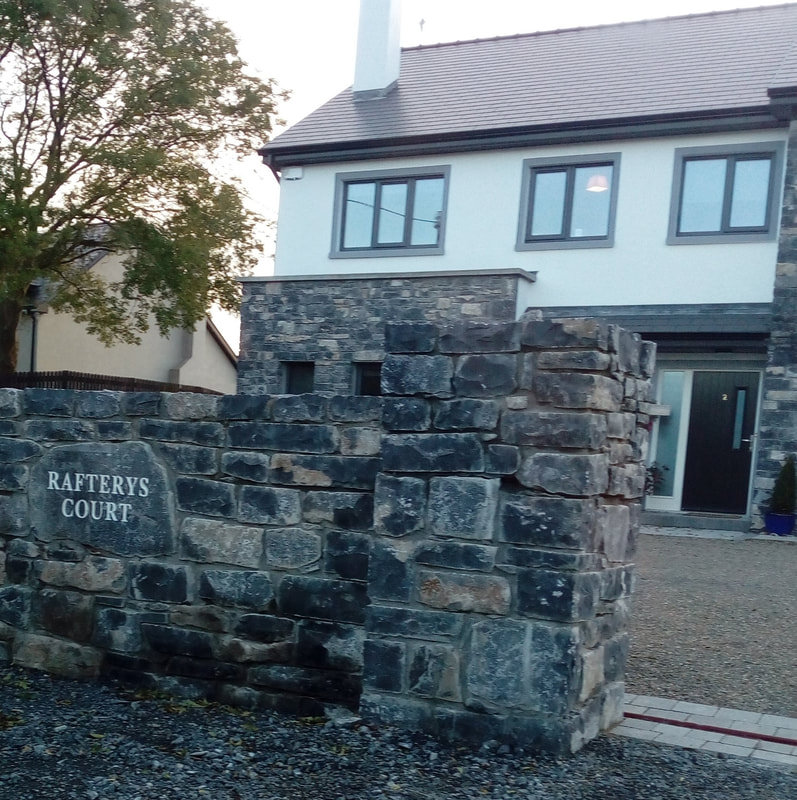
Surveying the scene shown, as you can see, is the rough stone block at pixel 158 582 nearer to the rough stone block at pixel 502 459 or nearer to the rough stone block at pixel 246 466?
the rough stone block at pixel 246 466

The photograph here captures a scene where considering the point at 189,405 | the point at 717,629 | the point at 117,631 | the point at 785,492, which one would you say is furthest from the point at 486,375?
the point at 785,492

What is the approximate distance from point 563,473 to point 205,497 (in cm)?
191

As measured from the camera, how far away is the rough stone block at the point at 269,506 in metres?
4.89

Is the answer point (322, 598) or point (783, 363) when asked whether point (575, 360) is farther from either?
point (783, 363)

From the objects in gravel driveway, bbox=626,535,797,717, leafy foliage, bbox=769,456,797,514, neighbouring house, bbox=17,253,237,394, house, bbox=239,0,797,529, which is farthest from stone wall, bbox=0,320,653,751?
neighbouring house, bbox=17,253,237,394

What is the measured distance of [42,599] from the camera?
5.50 metres

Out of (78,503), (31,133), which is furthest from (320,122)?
(78,503)

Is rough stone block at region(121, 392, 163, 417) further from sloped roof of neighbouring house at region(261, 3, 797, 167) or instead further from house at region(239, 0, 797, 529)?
sloped roof of neighbouring house at region(261, 3, 797, 167)

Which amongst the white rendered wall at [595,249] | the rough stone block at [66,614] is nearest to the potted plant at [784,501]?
the white rendered wall at [595,249]

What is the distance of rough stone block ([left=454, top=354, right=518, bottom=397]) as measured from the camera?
432cm

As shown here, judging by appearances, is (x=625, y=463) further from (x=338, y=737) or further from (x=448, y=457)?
(x=338, y=737)

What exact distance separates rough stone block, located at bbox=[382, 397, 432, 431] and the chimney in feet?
47.3

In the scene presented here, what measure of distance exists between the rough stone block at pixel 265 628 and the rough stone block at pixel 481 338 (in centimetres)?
154

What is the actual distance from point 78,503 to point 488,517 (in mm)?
2395
